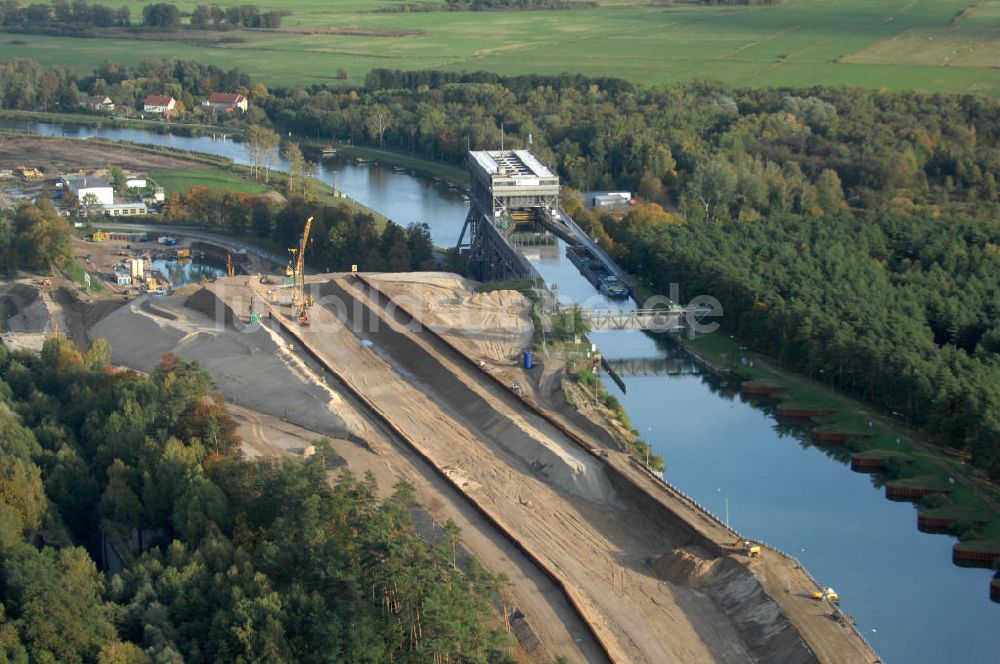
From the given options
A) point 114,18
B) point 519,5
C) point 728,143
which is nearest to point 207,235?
point 728,143

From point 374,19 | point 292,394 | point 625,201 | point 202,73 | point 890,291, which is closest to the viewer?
point 292,394

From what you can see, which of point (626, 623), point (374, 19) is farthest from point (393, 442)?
point (374, 19)

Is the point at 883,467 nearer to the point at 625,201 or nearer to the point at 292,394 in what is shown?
the point at 292,394

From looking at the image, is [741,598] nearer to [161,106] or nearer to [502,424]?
[502,424]

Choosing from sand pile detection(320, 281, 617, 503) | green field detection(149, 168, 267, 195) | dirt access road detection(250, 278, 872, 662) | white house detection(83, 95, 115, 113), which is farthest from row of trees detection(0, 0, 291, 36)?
dirt access road detection(250, 278, 872, 662)

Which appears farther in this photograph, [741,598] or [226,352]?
[226,352]

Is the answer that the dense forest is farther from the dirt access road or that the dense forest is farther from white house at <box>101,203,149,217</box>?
white house at <box>101,203,149,217</box>

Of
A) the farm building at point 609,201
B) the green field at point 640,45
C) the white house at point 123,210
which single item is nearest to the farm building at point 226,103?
the green field at point 640,45
